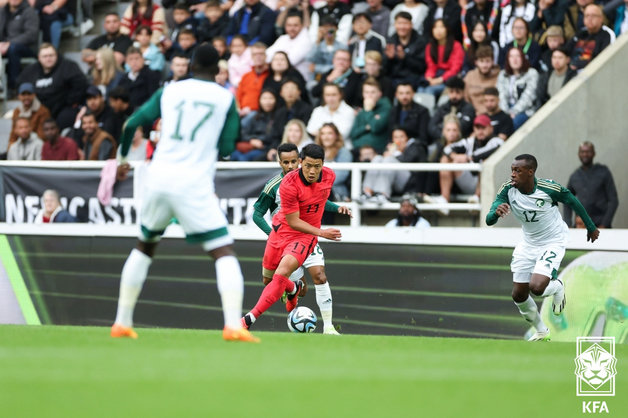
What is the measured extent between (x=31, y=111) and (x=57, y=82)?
2.74 feet

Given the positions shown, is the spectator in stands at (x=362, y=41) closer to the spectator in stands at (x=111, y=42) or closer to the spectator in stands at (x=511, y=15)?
the spectator in stands at (x=511, y=15)

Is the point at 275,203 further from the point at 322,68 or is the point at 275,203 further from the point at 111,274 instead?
the point at 322,68

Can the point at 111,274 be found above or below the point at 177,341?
below

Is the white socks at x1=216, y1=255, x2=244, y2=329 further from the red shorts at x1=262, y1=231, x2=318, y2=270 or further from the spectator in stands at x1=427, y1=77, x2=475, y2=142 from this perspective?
the spectator in stands at x1=427, y1=77, x2=475, y2=142

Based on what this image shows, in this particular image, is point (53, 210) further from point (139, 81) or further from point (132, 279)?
point (132, 279)

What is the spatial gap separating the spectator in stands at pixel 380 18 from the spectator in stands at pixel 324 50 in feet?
2.02

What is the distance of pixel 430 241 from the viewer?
14.6 m

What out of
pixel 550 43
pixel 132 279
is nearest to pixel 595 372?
pixel 132 279

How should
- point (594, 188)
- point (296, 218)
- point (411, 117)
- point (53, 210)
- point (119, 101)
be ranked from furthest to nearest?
point (119, 101)
point (53, 210)
point (411, 117)
point (594, 188)
point (296, 218)

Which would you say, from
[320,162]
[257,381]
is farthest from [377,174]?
[257,381]

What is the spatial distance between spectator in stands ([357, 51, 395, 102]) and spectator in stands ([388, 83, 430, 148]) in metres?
0.56

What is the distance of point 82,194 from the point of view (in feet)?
54.7

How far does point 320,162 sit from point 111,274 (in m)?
5.78

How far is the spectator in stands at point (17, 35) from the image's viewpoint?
21234 millimetres
